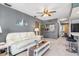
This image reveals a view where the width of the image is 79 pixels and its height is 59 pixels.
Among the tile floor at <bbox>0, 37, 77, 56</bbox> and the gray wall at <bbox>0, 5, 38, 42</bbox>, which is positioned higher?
the gray wall at <bbox>0, 5, 38, 42</bbox>

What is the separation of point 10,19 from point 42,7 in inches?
34.6

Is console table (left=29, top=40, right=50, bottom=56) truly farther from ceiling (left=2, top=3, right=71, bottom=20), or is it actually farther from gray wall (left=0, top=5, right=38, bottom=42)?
ceiling (left=2, top=3, right=71, bottom=20)

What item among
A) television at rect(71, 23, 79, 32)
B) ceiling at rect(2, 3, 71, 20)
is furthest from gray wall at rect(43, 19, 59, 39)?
television at rect(71, 23, 79, 32)

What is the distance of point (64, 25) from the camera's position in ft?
7.77

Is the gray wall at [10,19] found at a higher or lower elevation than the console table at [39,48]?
higher

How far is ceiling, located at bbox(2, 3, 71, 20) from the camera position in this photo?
2.21 m

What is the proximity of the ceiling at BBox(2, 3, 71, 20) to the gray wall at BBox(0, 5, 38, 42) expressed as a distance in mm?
137

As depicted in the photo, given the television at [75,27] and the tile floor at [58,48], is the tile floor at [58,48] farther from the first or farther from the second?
the television at [75,27]

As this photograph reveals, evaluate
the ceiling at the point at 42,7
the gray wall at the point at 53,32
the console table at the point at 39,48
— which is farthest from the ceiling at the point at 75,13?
the console table at the point at 39,48

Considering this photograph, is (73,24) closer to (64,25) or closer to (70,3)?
(64,25)

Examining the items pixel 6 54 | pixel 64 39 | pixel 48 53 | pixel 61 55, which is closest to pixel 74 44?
pixel 64 39

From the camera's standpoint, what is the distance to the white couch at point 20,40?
2225 mm

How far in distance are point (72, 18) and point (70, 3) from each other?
0.37 m

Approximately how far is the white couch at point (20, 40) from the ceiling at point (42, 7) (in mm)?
543
